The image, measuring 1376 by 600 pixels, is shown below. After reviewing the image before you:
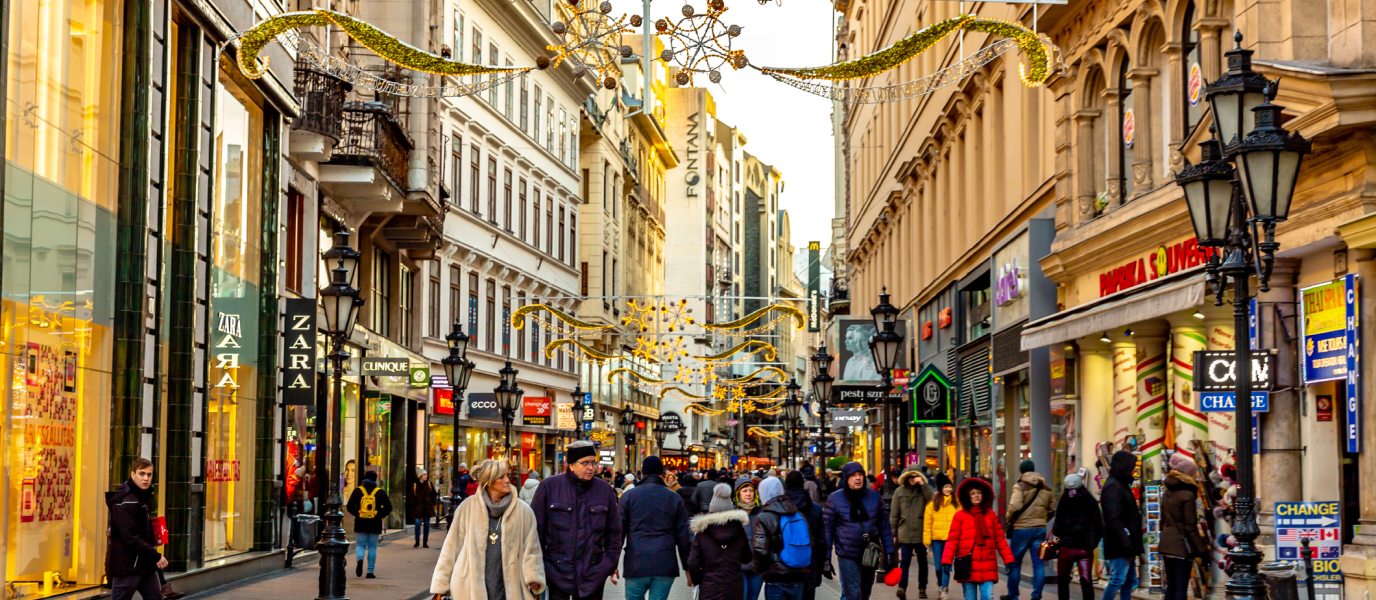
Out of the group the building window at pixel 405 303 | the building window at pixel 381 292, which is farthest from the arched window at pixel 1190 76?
the building window at pixel 405 303

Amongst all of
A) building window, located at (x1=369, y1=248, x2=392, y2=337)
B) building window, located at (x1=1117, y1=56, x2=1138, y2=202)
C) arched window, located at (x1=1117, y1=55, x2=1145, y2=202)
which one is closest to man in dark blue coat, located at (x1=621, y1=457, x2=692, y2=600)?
arched window, located at (x1=1117, y1=55, x2=1145, y2=202)

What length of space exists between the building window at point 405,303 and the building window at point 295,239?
9.81m

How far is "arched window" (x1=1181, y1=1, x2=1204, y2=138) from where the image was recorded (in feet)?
59.2

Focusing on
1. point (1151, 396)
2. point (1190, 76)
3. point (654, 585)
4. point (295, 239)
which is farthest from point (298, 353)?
point (1190, 76)

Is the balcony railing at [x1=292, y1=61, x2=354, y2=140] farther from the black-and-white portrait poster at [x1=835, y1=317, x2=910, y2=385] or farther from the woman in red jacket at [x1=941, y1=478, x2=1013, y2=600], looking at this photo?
the black-and-white portrait poster at [x1=835, y1=317, x2=910, y2=385]

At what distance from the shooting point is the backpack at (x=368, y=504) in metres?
22.8

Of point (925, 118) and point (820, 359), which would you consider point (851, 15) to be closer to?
point (925, 118)

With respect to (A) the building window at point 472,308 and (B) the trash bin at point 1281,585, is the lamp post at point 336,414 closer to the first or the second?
(B) the trash bin at point 1281,585

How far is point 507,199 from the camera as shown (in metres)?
50.8

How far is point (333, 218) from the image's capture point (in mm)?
30641

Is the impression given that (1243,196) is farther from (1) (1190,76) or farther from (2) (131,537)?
(2) (131,537)

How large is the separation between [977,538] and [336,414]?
6621 mm

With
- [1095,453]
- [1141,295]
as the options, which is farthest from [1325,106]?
[1095,453]

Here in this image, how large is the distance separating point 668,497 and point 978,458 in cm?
2116
